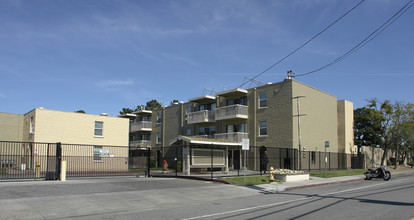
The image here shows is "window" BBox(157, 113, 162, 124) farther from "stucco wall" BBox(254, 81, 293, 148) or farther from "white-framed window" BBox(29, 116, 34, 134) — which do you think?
"white-framed window" BBox(29, 116, 34, 134)

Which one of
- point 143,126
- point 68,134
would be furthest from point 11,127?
point 143,126

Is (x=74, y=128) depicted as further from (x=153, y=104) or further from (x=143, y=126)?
(x=153, y=104)

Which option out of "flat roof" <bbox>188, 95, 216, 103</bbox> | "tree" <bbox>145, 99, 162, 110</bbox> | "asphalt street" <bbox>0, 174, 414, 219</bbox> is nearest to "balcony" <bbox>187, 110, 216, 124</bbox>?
"flat roof" <bbox>188, 95, 216, 103</bbox>

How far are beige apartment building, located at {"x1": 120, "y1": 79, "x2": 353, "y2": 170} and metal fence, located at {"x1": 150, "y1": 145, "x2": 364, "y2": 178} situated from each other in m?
0.43

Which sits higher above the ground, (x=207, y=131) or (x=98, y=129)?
(x=98, y=129)

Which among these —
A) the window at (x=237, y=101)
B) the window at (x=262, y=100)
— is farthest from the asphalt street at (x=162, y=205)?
the window at (x=237, y=101)

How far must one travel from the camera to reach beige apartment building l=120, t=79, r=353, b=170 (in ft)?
105

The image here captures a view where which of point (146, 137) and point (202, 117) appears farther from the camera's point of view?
point (146, 137)

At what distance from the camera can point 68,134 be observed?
3175 cm

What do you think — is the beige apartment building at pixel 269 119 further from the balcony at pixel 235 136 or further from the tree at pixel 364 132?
the tree at pixel 364 132

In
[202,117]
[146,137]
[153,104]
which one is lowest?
[146,137]

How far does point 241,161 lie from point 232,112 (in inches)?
198

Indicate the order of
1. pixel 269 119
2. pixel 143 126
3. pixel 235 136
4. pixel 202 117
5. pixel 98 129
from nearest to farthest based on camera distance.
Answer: pixel 269 119 → pixel 98 129 → pixel 235 136 → pixel 202 117 → pixel 143 126

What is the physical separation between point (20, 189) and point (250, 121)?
2456 cm
